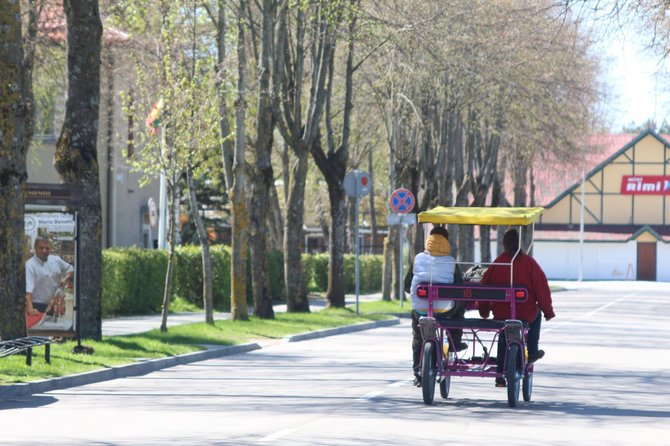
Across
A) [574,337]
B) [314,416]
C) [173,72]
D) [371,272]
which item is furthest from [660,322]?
[314,416]

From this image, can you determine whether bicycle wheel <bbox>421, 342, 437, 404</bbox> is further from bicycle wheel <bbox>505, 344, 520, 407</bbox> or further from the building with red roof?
the building with red roof

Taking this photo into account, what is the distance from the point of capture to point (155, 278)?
110 feet

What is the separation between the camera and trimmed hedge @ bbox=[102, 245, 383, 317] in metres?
30.8

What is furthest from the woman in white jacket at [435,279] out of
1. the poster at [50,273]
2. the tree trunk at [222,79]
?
the tree trunk at [222,79]

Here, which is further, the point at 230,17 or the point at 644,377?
the point at 230,17

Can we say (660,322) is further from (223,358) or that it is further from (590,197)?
(590,197)

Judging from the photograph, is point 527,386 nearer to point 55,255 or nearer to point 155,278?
point 55,255

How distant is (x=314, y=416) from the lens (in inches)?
507

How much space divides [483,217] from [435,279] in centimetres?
97

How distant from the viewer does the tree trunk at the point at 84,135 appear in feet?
66.4

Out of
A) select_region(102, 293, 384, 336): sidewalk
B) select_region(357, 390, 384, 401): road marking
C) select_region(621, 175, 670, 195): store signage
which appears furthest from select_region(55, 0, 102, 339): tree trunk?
select_region(621, 175, 670, 195): store signage

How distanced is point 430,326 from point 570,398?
7.17ft

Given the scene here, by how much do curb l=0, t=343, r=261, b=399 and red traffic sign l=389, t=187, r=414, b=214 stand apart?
45.4 feet

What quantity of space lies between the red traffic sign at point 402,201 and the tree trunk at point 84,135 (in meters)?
16.6
